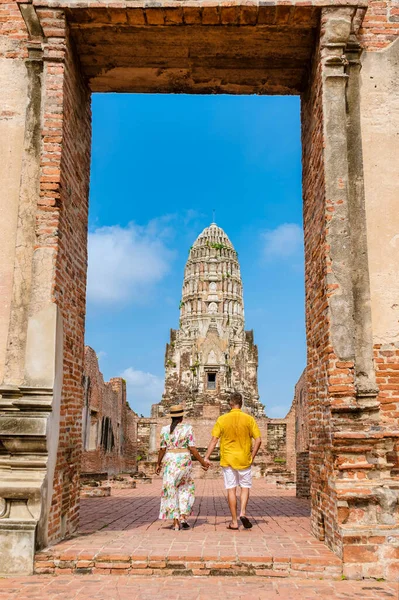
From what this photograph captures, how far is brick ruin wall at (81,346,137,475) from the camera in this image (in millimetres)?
24047

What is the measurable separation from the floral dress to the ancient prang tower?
52216 mm

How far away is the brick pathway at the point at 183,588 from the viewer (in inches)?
190

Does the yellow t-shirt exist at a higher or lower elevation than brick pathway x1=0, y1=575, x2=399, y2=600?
higher

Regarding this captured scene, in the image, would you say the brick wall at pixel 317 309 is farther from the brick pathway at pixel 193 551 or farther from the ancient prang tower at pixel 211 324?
the ancient prang tower at pixel 211 324

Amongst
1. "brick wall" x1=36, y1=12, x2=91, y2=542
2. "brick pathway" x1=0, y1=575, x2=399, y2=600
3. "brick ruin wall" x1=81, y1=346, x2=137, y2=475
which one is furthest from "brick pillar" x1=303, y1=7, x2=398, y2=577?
"brick ruin wall" x1=81, y1=346, x2=137, y2=475

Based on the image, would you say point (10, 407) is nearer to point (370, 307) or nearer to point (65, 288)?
point (65, 288)

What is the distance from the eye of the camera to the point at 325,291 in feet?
21.1

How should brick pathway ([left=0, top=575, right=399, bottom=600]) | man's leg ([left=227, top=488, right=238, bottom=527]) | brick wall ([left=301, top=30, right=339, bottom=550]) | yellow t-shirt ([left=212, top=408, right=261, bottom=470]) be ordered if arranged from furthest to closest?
1. yellow t-shirt ([left=212, top=408, right=261, bottom=470])
2. man's leg ([left=227, top=488, right=238, bottom=527])
3. brick wall ([left=301, top=30, right=339, bottom=550])
4. brick pathway ([left=0, top=575, right=399, bottom=600])

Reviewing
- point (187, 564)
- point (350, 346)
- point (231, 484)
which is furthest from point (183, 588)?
point (350, 346)

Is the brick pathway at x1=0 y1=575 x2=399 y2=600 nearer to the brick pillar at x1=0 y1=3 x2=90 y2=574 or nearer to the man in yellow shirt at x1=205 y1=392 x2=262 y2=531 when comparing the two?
the brick pillar at x1=0 y1=3 x2=90 y2=574

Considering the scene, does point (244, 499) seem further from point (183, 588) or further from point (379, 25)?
point (379, 25)

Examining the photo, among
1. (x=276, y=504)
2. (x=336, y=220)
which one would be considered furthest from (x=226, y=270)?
(x=336, y=220)

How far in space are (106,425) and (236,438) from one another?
2229cm

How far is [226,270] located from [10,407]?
64.6 meters
